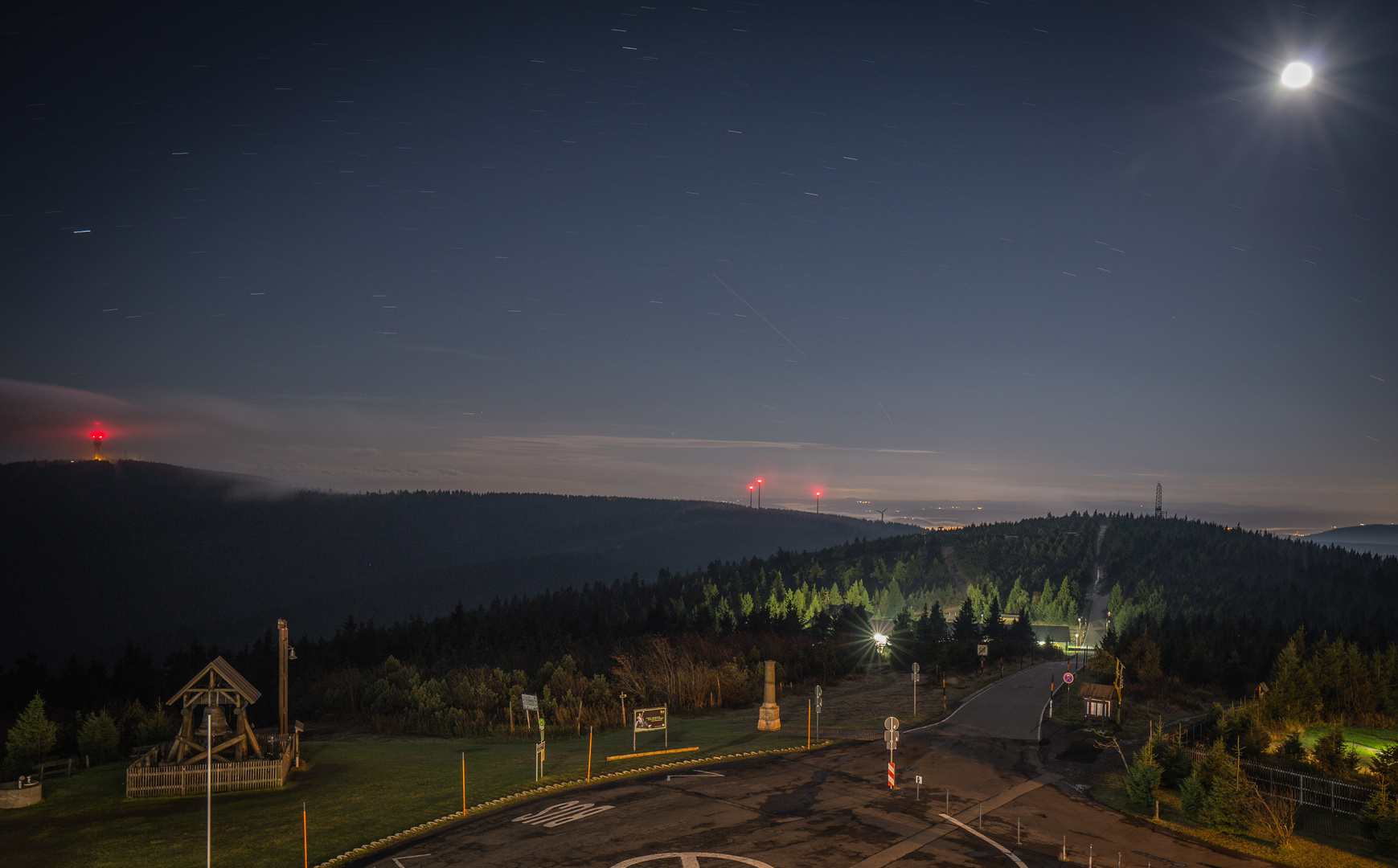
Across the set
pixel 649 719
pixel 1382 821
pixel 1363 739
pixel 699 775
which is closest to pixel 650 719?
pixel 649 719

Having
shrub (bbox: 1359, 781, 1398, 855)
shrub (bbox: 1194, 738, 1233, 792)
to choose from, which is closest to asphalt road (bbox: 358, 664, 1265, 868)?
shrub (bbox: 1194, 738, 1233, 792)

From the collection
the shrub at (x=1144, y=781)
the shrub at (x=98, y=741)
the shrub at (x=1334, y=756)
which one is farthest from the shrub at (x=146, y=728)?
the shrub at (x=1334, y=756)

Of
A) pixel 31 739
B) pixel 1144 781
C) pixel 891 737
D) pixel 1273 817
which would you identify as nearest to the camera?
pixel 1273 817

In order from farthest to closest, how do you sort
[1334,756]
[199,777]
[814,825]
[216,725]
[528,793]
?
[1334,756] < [216,725] < [199,777] < [528,793] < [814,825]

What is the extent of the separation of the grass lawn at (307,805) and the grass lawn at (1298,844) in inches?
516

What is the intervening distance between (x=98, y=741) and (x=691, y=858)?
25.1 metres

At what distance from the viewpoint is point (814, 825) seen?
837 inches

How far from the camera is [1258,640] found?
233 feet

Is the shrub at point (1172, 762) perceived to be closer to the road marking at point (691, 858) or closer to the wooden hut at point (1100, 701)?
the wooden hut at point (1100, 701)

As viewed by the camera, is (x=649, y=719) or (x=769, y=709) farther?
(x=769, y=709)

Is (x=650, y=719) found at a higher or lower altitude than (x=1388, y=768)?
lower

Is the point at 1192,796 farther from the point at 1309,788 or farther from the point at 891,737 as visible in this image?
the point at 891,737

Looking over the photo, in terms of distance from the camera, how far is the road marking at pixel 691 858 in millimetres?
18203

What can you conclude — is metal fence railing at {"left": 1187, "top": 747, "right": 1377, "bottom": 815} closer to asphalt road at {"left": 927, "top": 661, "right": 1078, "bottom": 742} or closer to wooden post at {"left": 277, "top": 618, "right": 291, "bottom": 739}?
asphalt road at {"left": 927, "top": 661, "right": 1078, "bottom": 742}
